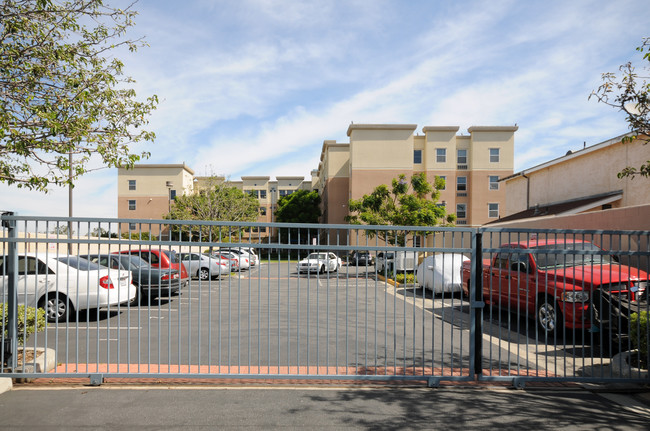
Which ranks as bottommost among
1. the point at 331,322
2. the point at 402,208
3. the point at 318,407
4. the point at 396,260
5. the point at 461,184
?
the point at 331,322

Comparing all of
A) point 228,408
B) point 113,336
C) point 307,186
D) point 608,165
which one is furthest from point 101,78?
point 307,186

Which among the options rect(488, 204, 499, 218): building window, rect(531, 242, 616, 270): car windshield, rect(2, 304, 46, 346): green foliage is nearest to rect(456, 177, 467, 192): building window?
rect(488, 204, 499, 218): building window

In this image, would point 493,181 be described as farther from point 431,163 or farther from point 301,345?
point 301,345

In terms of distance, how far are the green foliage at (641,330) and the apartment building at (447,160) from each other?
3946 centimetres

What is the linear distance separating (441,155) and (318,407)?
44.4 metres

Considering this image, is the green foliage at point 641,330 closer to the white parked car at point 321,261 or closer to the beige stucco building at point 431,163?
the white parked car at point 321,261

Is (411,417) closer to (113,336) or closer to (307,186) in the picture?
(113,336)

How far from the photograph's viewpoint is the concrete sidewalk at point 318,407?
481 centimetres

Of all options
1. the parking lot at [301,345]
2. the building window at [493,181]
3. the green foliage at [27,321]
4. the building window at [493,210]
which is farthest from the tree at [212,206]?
the green foliage at [27,321]

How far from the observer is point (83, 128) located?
7.15m

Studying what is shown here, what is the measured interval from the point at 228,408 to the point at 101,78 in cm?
512

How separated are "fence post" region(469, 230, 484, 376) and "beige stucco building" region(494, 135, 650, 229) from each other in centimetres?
838

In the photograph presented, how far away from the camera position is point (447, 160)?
47562 mm

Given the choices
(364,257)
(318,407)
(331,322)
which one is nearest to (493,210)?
(364,257)
